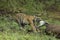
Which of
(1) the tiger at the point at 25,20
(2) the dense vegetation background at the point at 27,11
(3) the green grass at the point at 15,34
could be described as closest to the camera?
(3) the green grass at the point at 15,34

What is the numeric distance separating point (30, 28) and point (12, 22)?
0.64 m

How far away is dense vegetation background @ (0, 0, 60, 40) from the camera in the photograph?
5.75 m

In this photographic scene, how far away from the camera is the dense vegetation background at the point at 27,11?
227 inches

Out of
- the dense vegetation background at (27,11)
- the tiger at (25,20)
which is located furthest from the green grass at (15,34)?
the tiger at (25,20)

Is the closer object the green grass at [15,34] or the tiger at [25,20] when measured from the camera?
the green grass at [15,34]

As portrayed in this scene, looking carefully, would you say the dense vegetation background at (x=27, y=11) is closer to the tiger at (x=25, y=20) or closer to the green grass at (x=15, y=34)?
the green grass at (x=15, y=34)

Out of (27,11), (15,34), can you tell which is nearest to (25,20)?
(15,34)

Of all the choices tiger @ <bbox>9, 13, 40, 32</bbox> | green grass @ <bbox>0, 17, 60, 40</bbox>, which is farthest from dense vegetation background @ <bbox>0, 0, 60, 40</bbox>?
tiger @ <bbox>9, 13, 40, 32</bbox>

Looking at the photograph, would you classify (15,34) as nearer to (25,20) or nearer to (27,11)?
(25,20)

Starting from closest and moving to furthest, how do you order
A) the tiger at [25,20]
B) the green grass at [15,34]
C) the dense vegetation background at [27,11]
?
the green grass at [15,34]
the dense vegetation background at [27,11]
the tiger at [25,20]

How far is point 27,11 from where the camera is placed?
7.97 m

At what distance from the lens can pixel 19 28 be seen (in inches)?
244

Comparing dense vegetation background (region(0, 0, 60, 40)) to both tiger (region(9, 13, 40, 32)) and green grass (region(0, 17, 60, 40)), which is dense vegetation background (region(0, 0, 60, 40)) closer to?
green grass (region(0, 17, 60, 40))

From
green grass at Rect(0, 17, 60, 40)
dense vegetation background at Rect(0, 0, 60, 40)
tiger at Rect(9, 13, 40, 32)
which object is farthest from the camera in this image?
tiger at Rect(9, 13, 40, 32)
